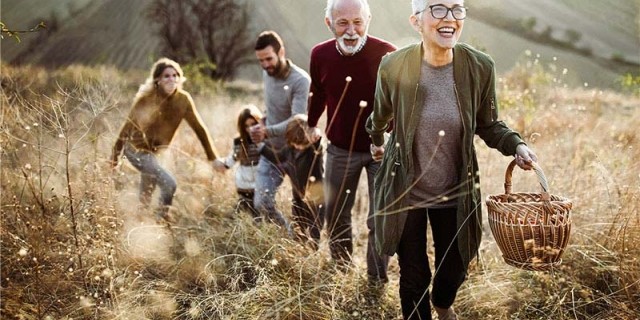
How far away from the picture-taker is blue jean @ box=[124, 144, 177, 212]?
18.5 feet

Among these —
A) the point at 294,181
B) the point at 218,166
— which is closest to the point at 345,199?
the point at 294,181

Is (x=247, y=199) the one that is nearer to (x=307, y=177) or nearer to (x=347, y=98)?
(x=307, y=177)

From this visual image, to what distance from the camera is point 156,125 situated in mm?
5688

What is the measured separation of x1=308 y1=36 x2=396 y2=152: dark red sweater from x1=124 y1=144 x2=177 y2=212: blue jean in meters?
1.87

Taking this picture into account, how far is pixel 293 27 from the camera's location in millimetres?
15969

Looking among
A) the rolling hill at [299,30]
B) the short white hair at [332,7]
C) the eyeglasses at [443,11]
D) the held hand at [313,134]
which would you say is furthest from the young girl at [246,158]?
the rolling hill at [299,30]

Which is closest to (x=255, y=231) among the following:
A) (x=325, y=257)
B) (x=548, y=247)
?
(x=325, y=257)

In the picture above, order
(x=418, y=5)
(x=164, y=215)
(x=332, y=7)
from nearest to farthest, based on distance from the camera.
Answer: (x=418, y=5), (x=332, y=7), (x=164, y=215)

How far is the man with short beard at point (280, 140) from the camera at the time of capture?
508 cm

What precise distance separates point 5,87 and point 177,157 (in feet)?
7.11

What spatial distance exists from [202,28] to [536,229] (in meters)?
17.3

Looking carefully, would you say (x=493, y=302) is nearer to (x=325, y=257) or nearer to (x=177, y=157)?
(x=325, y=257)

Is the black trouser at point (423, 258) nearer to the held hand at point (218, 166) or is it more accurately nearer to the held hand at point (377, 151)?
the held hand at point (377, 151)

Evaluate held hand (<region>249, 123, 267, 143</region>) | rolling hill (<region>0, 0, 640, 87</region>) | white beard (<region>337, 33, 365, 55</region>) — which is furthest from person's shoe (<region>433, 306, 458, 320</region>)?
rolling hill (<region>0, 0, 640, 87</region>)
